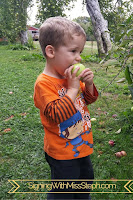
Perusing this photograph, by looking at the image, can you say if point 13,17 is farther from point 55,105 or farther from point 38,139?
point 55,105

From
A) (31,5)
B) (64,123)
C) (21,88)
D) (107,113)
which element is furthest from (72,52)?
(31,5)

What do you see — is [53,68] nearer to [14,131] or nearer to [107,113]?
[14,131]

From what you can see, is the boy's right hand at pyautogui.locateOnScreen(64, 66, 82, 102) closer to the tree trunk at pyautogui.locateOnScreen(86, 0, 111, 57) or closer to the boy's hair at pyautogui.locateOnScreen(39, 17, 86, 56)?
the boy's hair at pyautogui.locateOnScreen(39, 17, 86, 56)

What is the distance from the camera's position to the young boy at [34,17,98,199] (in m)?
1.14

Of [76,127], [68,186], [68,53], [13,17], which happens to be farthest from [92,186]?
[13,17]

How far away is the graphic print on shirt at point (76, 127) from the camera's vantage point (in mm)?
1230

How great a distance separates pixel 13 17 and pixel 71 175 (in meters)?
14.9

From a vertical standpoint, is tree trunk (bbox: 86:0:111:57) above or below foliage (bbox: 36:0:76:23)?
below

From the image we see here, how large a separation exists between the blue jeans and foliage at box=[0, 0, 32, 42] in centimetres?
942

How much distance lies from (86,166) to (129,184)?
1.93 feet

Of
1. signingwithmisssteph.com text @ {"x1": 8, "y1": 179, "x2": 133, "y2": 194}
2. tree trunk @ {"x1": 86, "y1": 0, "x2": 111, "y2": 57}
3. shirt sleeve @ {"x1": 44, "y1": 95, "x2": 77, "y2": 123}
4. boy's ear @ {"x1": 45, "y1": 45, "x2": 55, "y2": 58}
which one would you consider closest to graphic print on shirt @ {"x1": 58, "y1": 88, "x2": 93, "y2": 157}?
shirt sleeve @ {"x1": 44, "y1": 95, "x2": 77, "y2": 123}

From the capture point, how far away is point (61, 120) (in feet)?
3.73

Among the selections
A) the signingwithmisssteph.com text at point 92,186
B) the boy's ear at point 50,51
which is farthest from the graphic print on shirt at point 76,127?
the signingwithmisssteph.com text at point 92,186

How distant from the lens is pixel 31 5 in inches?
527
